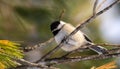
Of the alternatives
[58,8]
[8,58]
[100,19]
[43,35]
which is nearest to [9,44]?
[8,58]

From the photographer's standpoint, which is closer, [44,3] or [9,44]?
[9,44]

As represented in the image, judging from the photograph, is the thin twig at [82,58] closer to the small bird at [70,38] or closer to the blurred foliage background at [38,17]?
the small bird at [70,38]

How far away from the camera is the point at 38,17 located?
186 centimetres

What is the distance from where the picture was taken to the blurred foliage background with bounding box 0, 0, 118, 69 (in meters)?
1.47

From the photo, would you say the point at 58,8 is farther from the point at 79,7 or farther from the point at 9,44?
the point at 79,7

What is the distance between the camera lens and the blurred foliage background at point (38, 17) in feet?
4.83

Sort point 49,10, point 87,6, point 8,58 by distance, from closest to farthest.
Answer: point 8,58
point 49,10
point 87,6

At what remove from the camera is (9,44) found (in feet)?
2.10

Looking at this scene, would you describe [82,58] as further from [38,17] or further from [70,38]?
[38,17]

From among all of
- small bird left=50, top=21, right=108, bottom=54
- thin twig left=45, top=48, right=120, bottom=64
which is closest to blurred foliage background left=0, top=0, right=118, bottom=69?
small bird left=50, top=21, right=108, bottom=54

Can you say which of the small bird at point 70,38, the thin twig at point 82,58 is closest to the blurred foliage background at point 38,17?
the small bird at point 70,38

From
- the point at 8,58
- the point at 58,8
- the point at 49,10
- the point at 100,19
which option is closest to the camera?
the point at 8,58

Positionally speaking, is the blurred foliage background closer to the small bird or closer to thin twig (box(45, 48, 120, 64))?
the small bird

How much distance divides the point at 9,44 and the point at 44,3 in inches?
40.0
